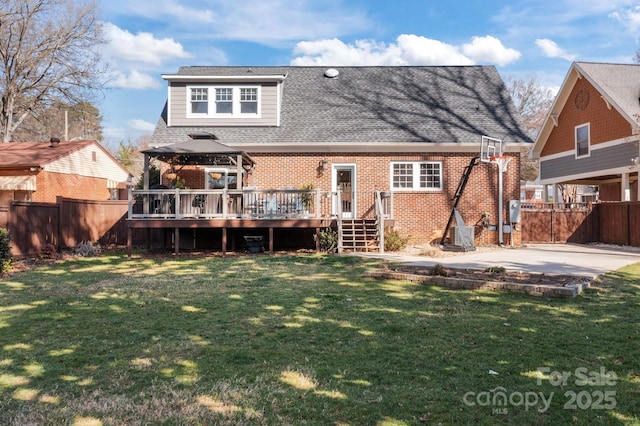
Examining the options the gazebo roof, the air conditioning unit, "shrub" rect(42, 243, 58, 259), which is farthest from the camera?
the air conditioning unit

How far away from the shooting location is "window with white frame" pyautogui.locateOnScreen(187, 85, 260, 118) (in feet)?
51.1

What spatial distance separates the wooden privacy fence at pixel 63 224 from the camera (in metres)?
11.2

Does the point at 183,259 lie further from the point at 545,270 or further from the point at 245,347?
the point at 545,270

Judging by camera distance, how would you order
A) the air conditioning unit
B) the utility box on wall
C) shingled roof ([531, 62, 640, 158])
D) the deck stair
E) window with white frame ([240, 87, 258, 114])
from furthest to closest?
shingled roof ([531, 62, 640, 158]) → window with white frame ([240, 87, 258, 114]) → the utility box on wall → the air conditioning unit → the deck stair

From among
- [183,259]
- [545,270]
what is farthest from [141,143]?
[545,270]

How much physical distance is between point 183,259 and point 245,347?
305 inches

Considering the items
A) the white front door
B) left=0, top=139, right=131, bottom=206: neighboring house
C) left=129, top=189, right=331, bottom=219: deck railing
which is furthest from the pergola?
left=0, top=139, right=131, bottom=206: neighboring house

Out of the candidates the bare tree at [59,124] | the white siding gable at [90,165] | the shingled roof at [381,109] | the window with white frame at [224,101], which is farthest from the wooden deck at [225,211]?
the bare tree at [59,124]

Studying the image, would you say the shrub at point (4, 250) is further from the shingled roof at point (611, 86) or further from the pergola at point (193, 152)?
the shingled roof at point (611, 86)

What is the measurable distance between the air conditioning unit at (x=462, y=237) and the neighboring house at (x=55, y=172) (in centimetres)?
1553

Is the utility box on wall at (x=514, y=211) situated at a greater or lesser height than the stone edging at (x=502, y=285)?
greater

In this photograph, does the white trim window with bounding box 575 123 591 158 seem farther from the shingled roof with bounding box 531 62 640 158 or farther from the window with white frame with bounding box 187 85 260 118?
the window with white frame with bounding box 187 85 260 118

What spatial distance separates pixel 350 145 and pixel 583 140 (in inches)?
500

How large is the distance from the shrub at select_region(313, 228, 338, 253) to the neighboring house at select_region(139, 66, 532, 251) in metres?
1.70
